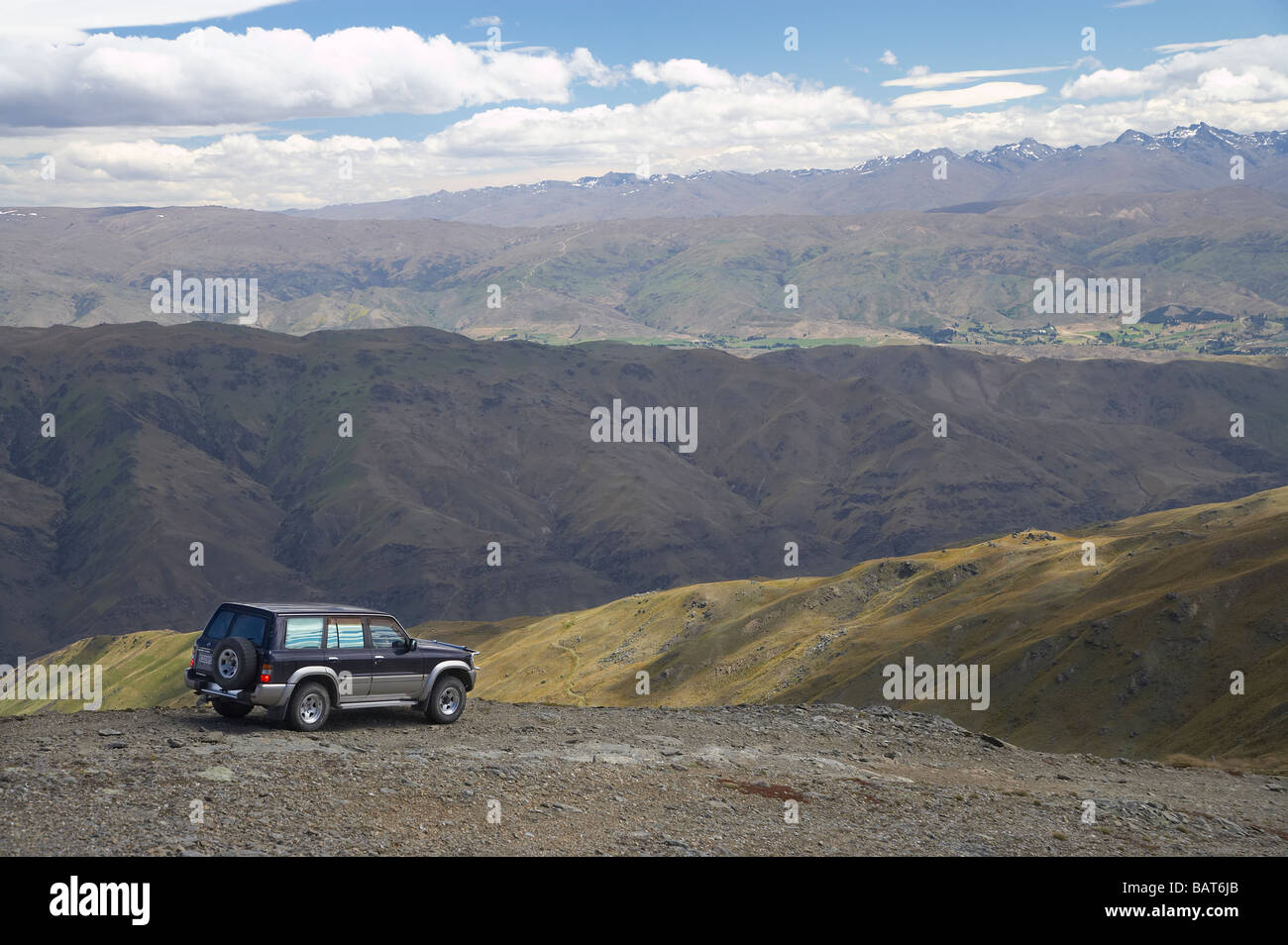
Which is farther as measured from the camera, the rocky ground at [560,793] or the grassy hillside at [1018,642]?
the grassy hillside at [1018,642]

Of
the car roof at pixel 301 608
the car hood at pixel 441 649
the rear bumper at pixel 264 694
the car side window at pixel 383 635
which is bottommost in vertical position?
the rear bumper at pixel 264 694

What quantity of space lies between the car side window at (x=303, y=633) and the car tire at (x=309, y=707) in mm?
851

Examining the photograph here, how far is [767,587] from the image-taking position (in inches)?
5389

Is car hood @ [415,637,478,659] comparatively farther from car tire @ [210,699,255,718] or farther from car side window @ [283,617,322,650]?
car tire @ [210,699,255,718]

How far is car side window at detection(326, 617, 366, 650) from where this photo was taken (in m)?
24.8

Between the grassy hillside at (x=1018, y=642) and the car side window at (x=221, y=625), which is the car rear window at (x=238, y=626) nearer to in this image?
the car side window at (x=221, y=625)

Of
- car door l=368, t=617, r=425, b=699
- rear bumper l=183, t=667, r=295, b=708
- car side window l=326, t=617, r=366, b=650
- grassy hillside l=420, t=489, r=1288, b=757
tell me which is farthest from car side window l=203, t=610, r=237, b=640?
grassy hillside l=420, t=489, r=1288, b=757

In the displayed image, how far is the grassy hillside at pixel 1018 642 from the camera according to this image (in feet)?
211

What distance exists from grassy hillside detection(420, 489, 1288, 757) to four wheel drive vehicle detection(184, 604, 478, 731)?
3411 cm

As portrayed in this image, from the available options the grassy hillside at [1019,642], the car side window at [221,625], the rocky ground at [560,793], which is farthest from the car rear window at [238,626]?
the grassy hillside at [1019,642]
